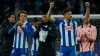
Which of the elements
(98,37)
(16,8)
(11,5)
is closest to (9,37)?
(98,37)

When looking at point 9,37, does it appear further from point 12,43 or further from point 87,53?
point 87,53

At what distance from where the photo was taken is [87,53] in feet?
41.1

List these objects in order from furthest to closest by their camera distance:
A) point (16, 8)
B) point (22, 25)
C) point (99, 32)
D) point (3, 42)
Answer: point (16, 8) → point (99, 32) → point (3, 42) → point (22, 25)

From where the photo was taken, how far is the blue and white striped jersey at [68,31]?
11977mm

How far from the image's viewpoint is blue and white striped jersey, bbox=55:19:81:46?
→ 1198cm

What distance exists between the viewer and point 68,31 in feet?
39.4

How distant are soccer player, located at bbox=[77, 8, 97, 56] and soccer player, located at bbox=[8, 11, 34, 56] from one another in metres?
1.40

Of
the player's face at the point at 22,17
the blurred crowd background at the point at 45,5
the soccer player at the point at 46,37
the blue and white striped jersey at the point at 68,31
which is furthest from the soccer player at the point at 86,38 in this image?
the blurred crowd background at the point at 45,5

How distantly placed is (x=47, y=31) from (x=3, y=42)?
149 cm

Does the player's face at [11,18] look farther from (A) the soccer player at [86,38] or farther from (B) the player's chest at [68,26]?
(A) the soccer player at [86,38]

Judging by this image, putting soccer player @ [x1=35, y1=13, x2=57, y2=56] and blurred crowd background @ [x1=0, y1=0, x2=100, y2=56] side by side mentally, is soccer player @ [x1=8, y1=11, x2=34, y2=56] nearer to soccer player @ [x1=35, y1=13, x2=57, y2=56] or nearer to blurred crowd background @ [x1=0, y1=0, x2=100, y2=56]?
soccer player @ [x1=35, y1=13, x2=57, y2=56]

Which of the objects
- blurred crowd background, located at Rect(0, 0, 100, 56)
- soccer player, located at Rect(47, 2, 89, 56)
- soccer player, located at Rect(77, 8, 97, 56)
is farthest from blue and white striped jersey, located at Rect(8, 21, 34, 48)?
blurred crowd background, located at Rect(0, 0, 100, 56)

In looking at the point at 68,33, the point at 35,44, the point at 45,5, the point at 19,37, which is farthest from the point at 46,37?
the point at 45,5

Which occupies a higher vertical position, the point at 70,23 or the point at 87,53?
the point at 70,23
